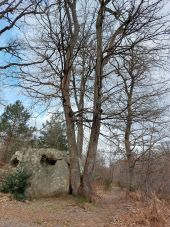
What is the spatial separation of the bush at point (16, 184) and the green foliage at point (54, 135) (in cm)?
364

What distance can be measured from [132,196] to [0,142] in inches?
872

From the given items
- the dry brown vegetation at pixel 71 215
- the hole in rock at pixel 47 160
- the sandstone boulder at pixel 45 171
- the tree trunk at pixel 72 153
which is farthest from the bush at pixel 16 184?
the tree trunk at pixel 72 153

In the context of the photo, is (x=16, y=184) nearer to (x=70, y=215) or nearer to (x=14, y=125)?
(x=70, y=215)

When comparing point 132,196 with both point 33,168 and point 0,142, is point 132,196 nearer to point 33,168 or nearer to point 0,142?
point 33,168

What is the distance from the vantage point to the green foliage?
805 inches

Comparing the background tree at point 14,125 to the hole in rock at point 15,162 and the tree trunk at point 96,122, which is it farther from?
the tree trunk at point 96,122

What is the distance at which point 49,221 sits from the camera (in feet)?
34.6

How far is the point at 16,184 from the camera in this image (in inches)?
571

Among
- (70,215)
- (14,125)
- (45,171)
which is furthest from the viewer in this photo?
(14,125)

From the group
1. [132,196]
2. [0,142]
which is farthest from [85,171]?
[0,142]

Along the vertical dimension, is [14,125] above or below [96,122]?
above

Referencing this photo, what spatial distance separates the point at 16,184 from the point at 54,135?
10.0m

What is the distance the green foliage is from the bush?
364 cm

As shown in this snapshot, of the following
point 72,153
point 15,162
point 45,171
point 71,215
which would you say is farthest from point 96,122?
point 71,215
